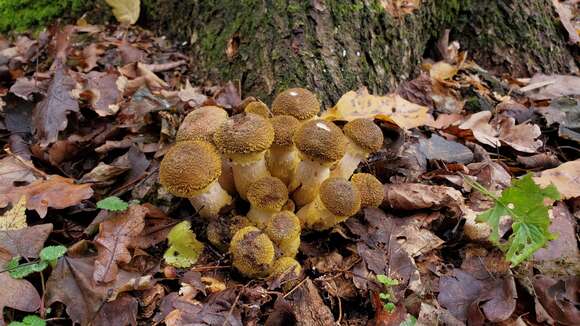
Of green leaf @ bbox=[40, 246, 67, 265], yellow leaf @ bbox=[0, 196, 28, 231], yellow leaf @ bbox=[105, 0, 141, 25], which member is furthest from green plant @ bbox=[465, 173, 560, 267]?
yellow leaf @ bbox=[105, 0, 141, 25]

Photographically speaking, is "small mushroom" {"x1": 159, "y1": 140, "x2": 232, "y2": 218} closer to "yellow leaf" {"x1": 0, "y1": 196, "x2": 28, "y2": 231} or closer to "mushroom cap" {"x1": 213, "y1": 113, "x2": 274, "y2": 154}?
"mushroom cap" {"x1": 213, "y1": 113, "x2": 274, "y2": 154}

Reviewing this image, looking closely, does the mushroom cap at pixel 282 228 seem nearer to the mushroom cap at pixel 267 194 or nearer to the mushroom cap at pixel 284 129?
the mushroom cap at pixel 267 194

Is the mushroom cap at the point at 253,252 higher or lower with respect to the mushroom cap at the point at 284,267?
higher

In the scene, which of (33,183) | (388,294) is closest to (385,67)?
(388,294)

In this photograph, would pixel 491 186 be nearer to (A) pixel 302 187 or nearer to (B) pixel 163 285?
(A) pixel 302 187

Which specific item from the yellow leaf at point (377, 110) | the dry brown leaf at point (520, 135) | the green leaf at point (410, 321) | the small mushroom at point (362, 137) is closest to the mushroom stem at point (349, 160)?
the small mushroom at point (362, 137)

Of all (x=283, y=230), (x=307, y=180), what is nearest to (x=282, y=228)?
(x=283, y=230)

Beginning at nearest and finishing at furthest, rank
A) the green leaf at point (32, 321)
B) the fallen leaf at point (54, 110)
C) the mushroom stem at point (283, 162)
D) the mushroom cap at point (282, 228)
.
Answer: the green leaf at point (32, 321) < the mushroom cap at point (282, 228) < the mushroom stem at point (283, 162) < the fallen leaf at point (54, 110)
